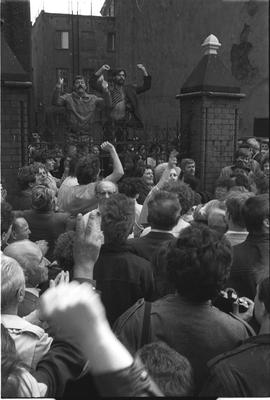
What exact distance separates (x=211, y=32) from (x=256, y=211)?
0.55 metres

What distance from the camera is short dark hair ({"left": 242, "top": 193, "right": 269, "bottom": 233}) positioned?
135cm

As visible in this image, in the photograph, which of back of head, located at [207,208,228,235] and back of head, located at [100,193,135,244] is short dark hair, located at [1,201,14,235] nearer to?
back of head, located at [100,193,135,244]

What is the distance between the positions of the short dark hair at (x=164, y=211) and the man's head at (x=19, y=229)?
754 millimetres

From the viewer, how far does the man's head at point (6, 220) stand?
222 cm

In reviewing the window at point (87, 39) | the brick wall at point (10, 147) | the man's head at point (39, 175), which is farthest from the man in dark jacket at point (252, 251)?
the window at point (87, 39)

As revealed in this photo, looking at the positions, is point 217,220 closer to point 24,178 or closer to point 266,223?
point 266,223

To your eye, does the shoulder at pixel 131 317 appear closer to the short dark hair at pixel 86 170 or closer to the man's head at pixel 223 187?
the man's head at pixel 223 187

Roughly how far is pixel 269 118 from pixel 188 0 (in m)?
0.62

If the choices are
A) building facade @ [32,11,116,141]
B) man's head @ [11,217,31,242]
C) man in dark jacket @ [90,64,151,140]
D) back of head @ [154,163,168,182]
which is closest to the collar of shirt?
man's head @ [11,217,31,242]

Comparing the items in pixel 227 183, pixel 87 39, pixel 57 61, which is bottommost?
pixel 227 183

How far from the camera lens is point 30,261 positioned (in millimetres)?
2039

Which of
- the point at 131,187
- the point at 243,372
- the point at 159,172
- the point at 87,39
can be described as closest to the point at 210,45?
the point at 243,372

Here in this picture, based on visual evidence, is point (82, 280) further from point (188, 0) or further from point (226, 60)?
point (226, 60)

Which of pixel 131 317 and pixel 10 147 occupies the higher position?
pixel 10 147
